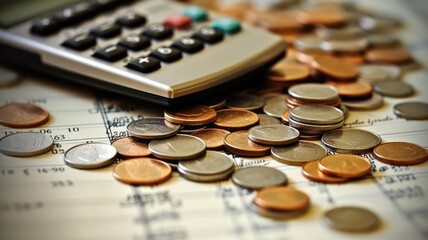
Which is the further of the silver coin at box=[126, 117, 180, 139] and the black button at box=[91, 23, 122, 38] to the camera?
the black button at box=[91, 23, 122, 38]

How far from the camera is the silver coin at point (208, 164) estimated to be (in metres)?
0.54

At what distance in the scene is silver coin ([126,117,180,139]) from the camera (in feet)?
1.94

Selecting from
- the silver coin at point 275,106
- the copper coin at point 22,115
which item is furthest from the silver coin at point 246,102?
the copper coin at point 22,115

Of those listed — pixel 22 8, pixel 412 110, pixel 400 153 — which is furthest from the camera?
pixel 22 8

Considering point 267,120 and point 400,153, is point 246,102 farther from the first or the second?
point 400,153

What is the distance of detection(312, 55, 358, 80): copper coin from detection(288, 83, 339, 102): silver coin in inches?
1.7

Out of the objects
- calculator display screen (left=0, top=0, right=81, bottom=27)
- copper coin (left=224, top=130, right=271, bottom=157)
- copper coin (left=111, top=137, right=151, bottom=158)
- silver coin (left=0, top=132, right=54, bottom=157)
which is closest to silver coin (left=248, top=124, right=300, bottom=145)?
copper coin (left=224, top=130, right=271, bottom=157)

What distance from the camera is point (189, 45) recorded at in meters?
0.71

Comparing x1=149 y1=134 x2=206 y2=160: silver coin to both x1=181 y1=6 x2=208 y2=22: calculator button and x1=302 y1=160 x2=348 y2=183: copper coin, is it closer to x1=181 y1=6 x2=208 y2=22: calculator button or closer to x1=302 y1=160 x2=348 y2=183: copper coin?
x1=302 y1=160 x2=348 y2=183: copper coin

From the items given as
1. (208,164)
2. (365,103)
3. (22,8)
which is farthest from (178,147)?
(22,8)

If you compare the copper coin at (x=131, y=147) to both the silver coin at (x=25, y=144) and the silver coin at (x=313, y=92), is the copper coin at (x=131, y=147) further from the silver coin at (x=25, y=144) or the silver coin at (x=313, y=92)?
the silver coin at (x=313, y=92)

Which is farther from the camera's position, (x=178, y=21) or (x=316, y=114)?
(x=178, y=21)

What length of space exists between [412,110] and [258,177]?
0.83 feet

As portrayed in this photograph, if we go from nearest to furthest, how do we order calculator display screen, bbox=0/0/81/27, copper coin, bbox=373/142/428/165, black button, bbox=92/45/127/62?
copper coin, bbox=373/142/428/165 → black button, bbox=92/45/127/62 → calculator display screen, bbox=0/0/81/27
